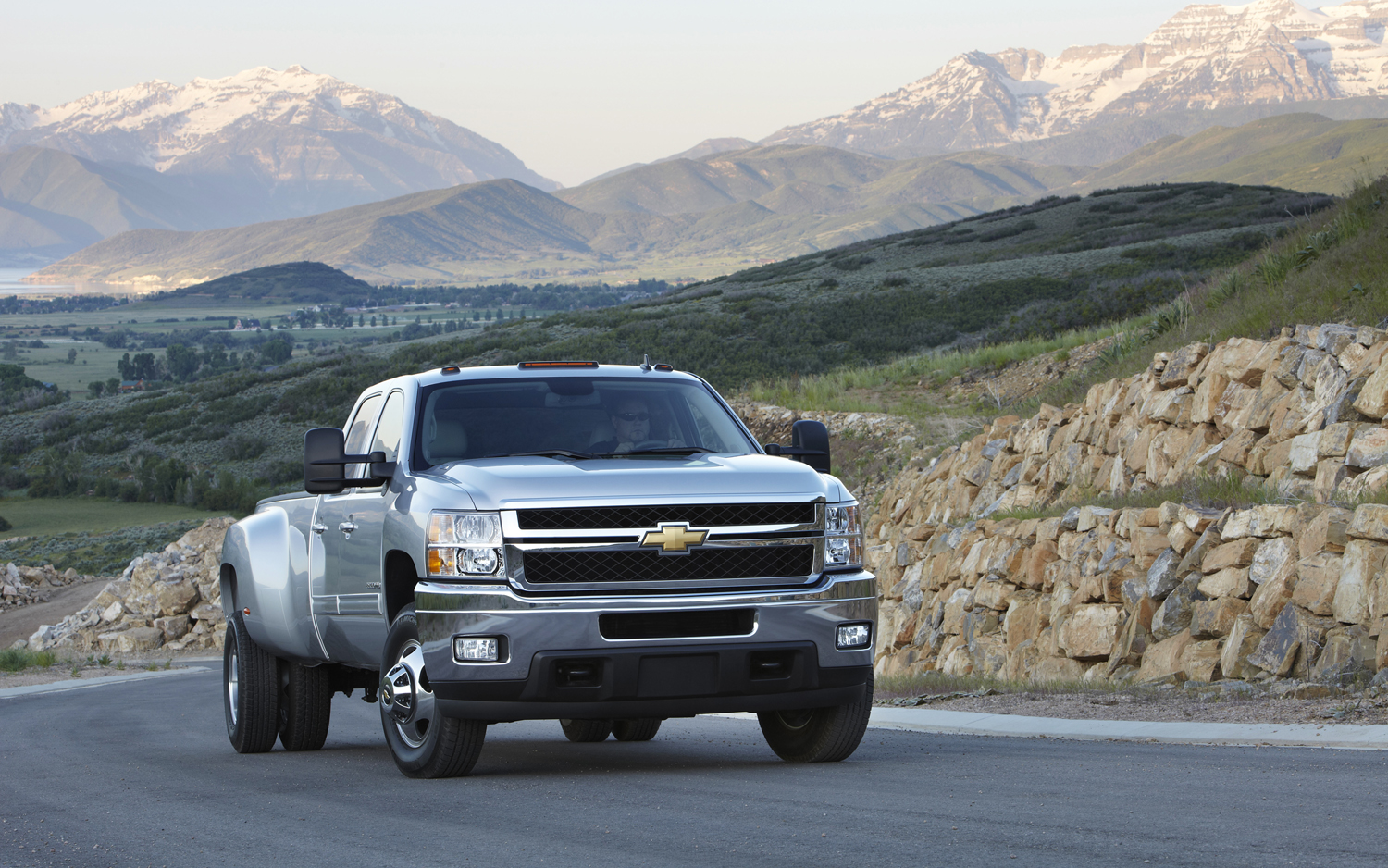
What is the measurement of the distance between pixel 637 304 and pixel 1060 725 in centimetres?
7940

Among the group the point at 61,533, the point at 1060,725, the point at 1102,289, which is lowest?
the point at 61,533

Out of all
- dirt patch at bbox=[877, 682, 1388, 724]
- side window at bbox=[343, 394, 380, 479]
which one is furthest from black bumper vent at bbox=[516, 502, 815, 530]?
dirt patch at bbox=[877, 682, 1388, 724]

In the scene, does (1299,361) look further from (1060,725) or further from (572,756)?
(572,756)

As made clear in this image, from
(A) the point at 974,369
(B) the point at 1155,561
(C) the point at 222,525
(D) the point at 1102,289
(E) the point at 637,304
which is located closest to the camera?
(B) the point at 1155,561

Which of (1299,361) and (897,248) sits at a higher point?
(897,248)

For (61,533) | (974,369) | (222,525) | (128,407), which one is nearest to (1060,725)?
(974,369)

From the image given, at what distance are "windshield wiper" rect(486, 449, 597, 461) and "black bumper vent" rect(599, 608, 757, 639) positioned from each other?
1.14m

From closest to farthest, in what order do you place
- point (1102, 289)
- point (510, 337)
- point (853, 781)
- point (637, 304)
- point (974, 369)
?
point (853, 781)
point (974, 369)
point (1102, 289)
point (510, 337)
point (637, 304)

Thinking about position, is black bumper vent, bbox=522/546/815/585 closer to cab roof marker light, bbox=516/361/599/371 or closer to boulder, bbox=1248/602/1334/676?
cab roof marker light, bbox=516/361/599/371

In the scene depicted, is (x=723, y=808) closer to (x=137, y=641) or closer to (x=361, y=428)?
(x=361, y=428)

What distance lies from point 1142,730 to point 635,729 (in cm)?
341

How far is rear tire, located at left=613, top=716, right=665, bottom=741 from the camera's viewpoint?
952 cm

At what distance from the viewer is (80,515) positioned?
72.7m

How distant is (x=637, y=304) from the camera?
290 feet
